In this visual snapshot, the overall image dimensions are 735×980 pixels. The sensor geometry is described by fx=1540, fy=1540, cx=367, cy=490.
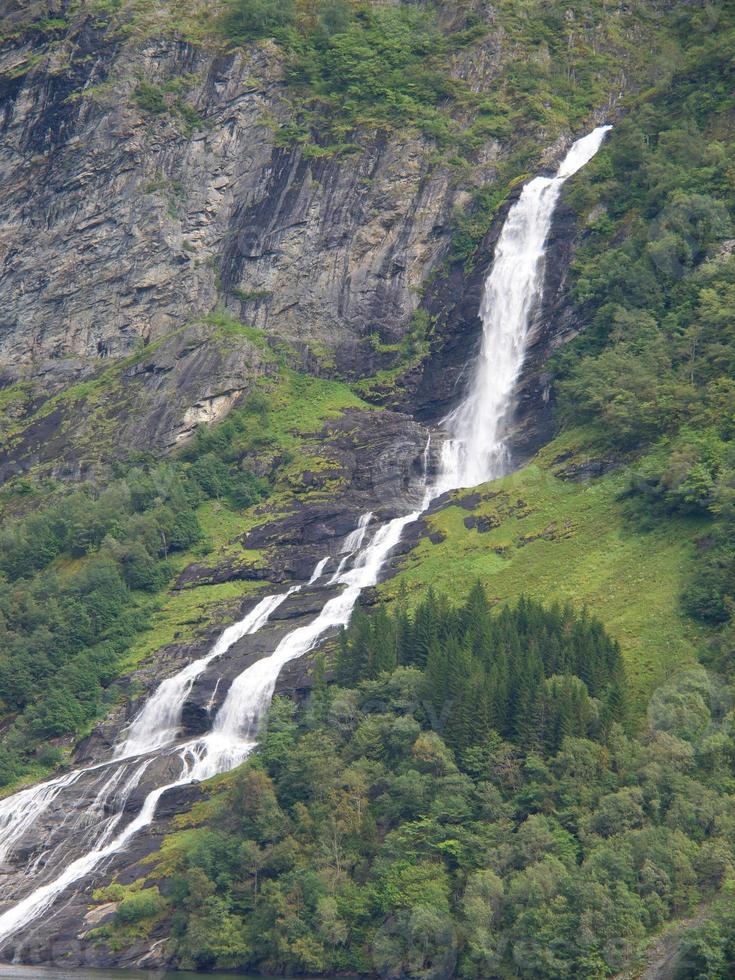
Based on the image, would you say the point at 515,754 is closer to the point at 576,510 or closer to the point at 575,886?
the point at 575,886

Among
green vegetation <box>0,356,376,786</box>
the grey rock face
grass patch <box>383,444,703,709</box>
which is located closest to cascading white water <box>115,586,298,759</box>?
green vegetation <box>0,356,376,786</box>

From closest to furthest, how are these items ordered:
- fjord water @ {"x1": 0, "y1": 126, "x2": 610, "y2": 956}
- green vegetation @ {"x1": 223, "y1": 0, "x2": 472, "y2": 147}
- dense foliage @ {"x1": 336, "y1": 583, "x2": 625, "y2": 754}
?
dense foliage @ {"x1": 336, "y1": 583, "x2": 625, "y2": 754} → fjord water @ {"x1": 0, "y1": 126, "x2": 610, "y2": 956} → green vegetation @ {"x1": 223, "y1": 0, "x2": 472, "y2": 147}

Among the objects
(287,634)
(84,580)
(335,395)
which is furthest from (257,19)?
(287,634)

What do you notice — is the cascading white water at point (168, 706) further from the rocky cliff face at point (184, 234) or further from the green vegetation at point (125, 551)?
the rocky cliff face at point (184, 234)

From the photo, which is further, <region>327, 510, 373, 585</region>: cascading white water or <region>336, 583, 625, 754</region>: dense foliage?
<region>327, 510, 373, 585</region>: cascading white water

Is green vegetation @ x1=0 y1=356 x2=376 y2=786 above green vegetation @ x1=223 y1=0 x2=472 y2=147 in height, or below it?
below

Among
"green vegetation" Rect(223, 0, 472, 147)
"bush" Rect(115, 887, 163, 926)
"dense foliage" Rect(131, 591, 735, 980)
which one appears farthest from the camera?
"green vegetation" Rect(223, 0, 472, 147)

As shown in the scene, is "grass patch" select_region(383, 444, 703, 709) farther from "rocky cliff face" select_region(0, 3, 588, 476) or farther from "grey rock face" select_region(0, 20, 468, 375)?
"grey rock face" select_region(0, 20, 468, 375)
